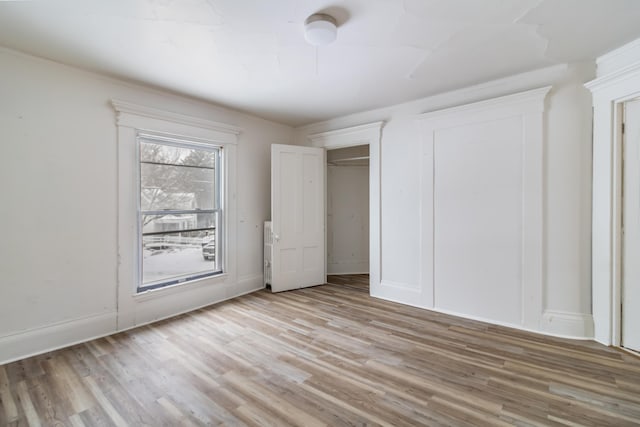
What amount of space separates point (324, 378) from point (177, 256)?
2.41 metres

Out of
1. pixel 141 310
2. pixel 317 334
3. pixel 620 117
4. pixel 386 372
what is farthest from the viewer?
pixel 141 310


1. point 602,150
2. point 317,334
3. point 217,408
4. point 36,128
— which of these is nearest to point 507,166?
point 602,150

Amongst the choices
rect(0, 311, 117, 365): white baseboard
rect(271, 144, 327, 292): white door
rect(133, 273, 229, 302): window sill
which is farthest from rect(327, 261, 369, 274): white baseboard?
rect(0, 311, 117, 365): white baseboard

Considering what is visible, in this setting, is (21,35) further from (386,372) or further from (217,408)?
(386,372)

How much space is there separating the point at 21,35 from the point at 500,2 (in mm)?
3526

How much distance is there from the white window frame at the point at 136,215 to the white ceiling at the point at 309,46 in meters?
0.39

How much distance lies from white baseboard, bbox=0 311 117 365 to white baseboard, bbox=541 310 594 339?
445 centimetres

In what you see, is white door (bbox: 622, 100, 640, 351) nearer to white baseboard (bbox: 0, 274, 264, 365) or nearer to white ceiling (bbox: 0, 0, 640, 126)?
white ceiling (bbox: 0, 0, 640, 126)

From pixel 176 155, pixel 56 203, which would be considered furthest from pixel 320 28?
pixel 56 203

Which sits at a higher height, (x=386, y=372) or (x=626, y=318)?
(x=626, y=318)

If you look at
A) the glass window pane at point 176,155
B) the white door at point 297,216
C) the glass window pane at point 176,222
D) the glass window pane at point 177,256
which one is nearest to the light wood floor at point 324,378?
the glass window pane at point 177,256

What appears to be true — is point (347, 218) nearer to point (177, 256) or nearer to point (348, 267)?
point (348, 267)

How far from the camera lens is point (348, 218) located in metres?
5.64

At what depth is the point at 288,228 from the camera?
4367mm
